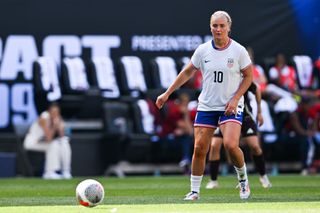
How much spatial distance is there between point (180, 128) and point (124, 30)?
10.4 ft

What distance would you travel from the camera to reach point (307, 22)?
28234 mm

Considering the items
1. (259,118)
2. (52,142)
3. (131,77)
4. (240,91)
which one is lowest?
(52,142)

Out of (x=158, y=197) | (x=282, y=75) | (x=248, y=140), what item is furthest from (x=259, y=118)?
(x=282, y=75)

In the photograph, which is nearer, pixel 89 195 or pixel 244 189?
pixel 89 195

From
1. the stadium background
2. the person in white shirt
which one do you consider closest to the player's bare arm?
the person in white shirt

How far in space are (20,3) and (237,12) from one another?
5374 millimetres

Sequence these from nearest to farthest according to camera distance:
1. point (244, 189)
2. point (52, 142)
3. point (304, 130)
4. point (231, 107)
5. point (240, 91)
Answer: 1. point (231, 107)
2. point (240, 91)
3. point (244, 189)
4. point (52, 142)
5. point (304, 130)

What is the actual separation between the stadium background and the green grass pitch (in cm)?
416

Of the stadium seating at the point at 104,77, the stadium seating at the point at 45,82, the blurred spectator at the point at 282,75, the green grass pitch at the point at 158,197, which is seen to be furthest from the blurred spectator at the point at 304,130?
the stadium seating at the point at 45,82

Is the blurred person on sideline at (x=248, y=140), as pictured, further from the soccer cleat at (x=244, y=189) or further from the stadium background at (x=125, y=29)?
the stadium background at (x=125, y=29)

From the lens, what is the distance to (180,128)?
25.4 meters

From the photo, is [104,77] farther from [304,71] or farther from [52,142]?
[304,71]

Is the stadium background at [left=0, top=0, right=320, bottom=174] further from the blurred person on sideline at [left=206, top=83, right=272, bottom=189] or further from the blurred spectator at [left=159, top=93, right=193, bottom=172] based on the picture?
the blurred person on sideline at [left=206, top=83, right=272, bottom=189]

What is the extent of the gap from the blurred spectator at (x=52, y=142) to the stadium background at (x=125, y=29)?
3.23 feet
